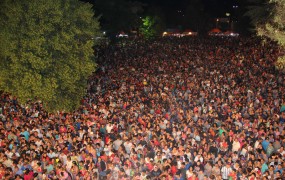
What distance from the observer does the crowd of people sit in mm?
10797

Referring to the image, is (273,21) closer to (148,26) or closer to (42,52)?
(42,52)

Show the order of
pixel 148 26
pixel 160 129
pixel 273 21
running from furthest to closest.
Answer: pixel 148 26, pixel 273 21, pixel 160 129

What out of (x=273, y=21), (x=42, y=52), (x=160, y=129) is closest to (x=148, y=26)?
(x=273, y=21)

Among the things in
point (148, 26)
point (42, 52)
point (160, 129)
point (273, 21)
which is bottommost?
point (160, 129)

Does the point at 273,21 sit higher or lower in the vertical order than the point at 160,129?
higher

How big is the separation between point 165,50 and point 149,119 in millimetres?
20747

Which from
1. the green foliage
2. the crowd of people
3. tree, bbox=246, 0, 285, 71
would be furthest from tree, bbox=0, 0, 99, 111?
the green foliage

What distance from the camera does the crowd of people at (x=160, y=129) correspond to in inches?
425

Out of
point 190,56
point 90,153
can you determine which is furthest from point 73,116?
point 190,56

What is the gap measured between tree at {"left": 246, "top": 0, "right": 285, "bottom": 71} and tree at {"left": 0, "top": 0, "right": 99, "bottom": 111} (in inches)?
387

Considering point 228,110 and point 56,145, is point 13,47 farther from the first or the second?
point 228,110

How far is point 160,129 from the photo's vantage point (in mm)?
14422

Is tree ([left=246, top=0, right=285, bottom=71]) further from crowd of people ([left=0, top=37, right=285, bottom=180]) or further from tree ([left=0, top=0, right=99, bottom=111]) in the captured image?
tree ([left=0, top=0, right=99, bottom=111])

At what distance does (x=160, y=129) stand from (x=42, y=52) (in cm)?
666
